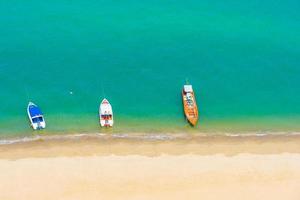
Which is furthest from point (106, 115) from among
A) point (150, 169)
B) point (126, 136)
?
point (150, 169)

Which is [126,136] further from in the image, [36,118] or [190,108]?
[36,118]

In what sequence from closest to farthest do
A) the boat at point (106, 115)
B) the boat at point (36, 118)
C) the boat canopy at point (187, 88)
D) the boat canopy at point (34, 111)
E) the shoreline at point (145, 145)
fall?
the shoreline at point (145, 145) → the boat at point (36, 118) → the boat canopy at point (34, 111) → the boat at point (106, 115) → the boat canopy at point (187, 88)

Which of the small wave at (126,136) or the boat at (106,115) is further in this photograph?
the boat at (106,115)

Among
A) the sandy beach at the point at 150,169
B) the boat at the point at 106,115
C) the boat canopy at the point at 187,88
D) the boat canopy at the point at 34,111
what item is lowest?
the sandy beach at the point at 150,169

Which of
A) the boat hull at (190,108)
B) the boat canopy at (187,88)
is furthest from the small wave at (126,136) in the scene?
the boat canopy at (187,88)

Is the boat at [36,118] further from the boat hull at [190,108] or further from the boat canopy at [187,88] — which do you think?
the boat canopy at [187,88]

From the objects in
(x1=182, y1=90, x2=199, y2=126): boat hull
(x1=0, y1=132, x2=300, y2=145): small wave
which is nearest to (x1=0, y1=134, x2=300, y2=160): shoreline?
(x1=0, y1=132, x2=300, y2=145): small wave
